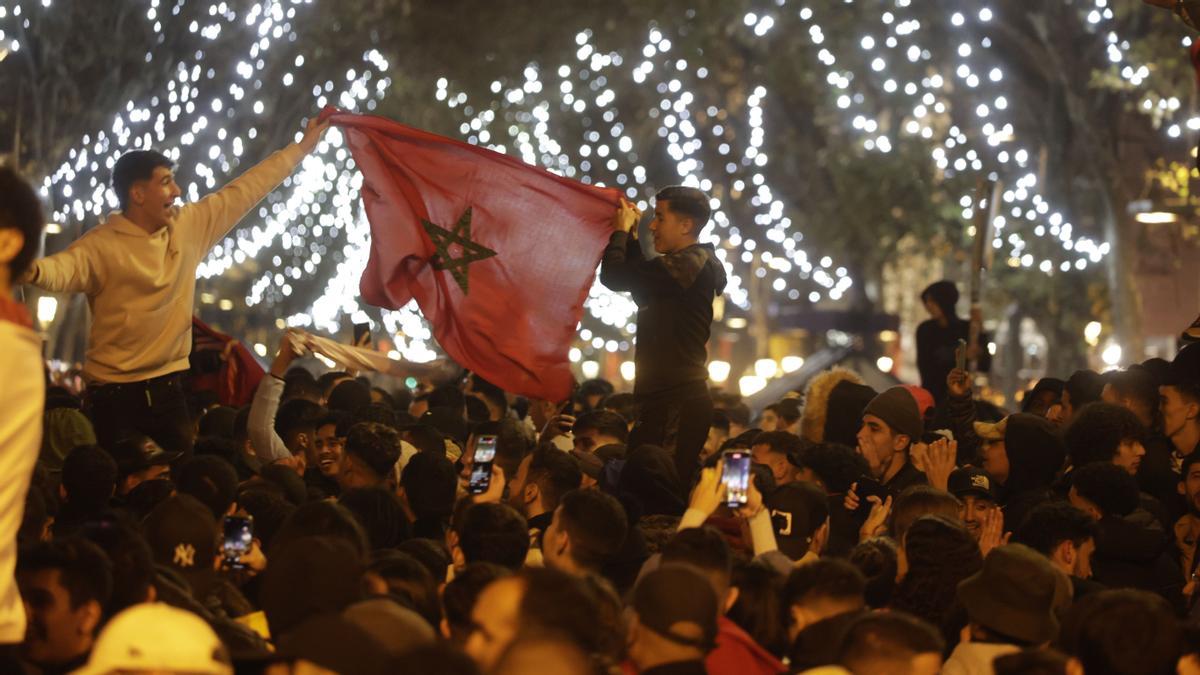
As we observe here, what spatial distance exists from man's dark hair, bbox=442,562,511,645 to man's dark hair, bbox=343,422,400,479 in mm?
2763

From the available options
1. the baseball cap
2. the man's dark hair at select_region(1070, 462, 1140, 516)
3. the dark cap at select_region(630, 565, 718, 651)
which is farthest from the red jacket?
the baseball cap

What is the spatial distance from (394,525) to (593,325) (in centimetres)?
3029

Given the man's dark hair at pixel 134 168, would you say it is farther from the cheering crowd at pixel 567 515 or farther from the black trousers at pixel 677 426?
the black trousers at pixel 677 426

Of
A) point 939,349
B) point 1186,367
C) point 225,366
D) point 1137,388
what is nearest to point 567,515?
point 1137,388

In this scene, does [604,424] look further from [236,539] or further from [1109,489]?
[236,539]

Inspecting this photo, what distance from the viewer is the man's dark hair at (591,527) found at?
6.98 meters

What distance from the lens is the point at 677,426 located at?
31.7ft

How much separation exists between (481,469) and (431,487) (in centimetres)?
56

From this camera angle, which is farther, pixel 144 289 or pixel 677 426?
pixel 677 426

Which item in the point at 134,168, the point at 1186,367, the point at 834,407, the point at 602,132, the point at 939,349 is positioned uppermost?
the point at 602,132

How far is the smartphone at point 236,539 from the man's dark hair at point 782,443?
3.54m

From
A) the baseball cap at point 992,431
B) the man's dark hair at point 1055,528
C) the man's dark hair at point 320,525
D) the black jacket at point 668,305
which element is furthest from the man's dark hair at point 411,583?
the baseball cap at point 992,431

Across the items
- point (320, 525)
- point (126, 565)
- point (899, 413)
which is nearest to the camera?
point (126, 565)

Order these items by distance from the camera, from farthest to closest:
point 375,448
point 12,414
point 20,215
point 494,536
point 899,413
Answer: point 899,413 < point 375,448 < point 494,536 < point 20,215 < point 12,414
